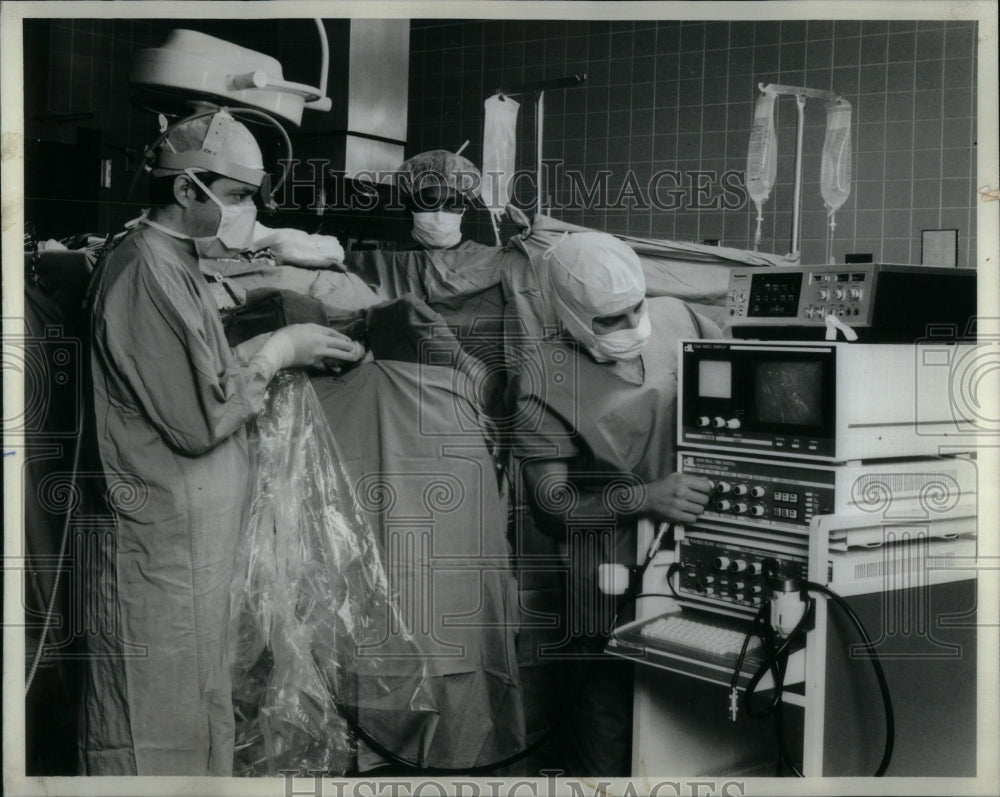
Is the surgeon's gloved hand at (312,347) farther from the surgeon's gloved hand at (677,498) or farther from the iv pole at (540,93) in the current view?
the surgeon's gloved hand at (677,498)

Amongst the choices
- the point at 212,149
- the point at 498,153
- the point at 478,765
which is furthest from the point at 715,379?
the point at 212,149

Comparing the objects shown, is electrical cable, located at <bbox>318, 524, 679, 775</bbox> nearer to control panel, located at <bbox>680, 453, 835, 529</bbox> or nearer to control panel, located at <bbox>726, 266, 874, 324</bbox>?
control panel, located at <bbox>680, 453, 835, 529</bbox>

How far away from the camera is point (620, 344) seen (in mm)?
2486

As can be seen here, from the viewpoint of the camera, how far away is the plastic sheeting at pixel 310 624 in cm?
248

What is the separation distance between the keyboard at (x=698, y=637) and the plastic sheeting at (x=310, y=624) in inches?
24.7

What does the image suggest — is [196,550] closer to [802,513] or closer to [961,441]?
[802,513]

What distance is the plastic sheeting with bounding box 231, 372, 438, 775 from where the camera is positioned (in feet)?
8.15

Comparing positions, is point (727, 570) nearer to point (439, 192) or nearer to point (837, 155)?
point (837, 155)

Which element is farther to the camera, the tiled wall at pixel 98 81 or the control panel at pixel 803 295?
the tiled wall at pixel 98 81

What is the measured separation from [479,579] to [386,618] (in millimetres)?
267

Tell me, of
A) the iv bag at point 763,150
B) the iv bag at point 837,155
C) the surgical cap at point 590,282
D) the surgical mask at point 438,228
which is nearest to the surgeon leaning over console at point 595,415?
the surgical cap at point 590,282

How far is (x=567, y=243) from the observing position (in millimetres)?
2496

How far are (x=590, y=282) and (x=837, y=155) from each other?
2.37ft

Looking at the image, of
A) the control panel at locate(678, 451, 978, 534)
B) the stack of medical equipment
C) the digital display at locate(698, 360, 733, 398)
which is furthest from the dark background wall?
the control panel at locate(678, 451, 978, 534)
